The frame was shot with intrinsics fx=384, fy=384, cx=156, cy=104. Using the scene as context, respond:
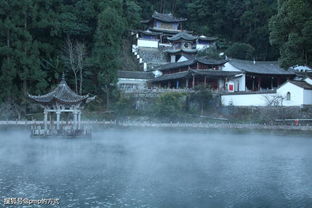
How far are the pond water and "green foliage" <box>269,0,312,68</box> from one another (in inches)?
391

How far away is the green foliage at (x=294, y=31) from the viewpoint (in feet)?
122

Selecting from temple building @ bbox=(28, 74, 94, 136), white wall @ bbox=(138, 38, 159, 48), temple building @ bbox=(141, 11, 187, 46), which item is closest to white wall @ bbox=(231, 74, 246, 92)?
white wall @ bbox=(138, 38, 159, 48)

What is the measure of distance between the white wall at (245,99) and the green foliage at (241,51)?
2405 cm

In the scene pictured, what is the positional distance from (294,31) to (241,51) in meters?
31.5

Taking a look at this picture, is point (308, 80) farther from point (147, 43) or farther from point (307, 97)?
point (147, 43)

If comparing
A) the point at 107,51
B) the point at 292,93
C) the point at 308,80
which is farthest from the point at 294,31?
the point at 107,51

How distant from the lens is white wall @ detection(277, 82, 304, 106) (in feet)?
136

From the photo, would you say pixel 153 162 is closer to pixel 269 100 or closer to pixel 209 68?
pixel 269 100

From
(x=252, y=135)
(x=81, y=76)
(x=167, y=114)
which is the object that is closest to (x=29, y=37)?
(x=81, y=76)

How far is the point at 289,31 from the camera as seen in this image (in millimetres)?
39344

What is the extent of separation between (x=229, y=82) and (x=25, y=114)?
2798 cm

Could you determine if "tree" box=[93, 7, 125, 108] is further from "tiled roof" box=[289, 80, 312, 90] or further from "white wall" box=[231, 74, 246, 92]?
"tiled roof" box=[289, 80, 312, 90]

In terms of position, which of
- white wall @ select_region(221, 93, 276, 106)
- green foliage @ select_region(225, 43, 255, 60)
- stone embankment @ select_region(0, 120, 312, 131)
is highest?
green foliage @ select_region(225, 43, 255, 60)

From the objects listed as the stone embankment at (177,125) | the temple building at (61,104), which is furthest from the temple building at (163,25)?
the temple building at (61,104)
